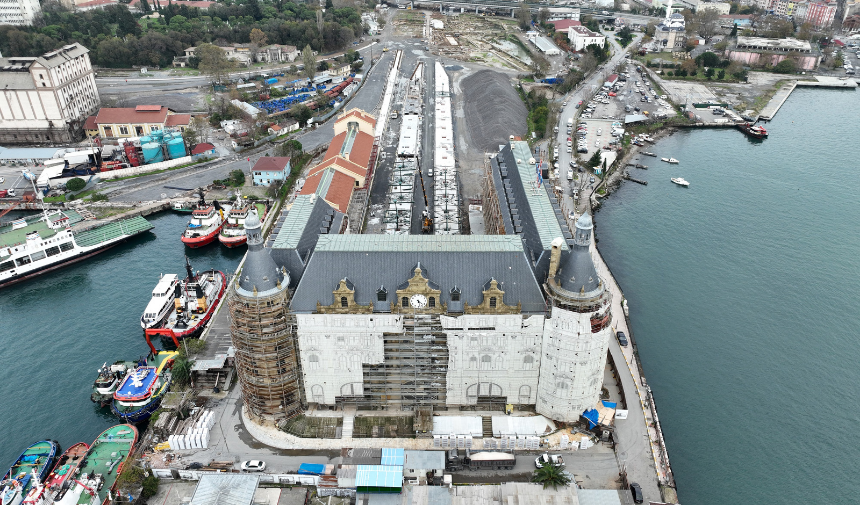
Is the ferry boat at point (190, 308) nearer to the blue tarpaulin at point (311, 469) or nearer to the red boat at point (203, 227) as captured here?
the red boat at point (203, 227)

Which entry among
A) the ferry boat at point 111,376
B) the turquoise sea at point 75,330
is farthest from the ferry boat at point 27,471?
the ferry boat at point 111,376

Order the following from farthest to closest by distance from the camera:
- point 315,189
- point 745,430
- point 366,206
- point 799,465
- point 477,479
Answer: point 366,206 → point 315,189 → point 745,430 → point 799,465 → point 477,479

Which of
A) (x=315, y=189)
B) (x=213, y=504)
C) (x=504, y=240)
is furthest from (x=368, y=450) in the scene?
(x=315, y=189)

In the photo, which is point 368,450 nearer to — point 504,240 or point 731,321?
point 504,240

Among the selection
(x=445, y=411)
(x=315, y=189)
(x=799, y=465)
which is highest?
(x=315, y=189)

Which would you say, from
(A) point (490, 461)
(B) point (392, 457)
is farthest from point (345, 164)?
(A) point (490, 461)

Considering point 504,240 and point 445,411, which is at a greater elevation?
point 504,240

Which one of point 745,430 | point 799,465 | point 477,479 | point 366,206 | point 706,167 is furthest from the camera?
point 706,167

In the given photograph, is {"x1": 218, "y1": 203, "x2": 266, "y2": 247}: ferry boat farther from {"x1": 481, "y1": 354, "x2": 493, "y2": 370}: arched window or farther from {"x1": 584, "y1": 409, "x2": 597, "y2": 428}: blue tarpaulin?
{"x1": 584, "y1": 409, "x2": 597, "y2": 428}: blue tarpaulin
